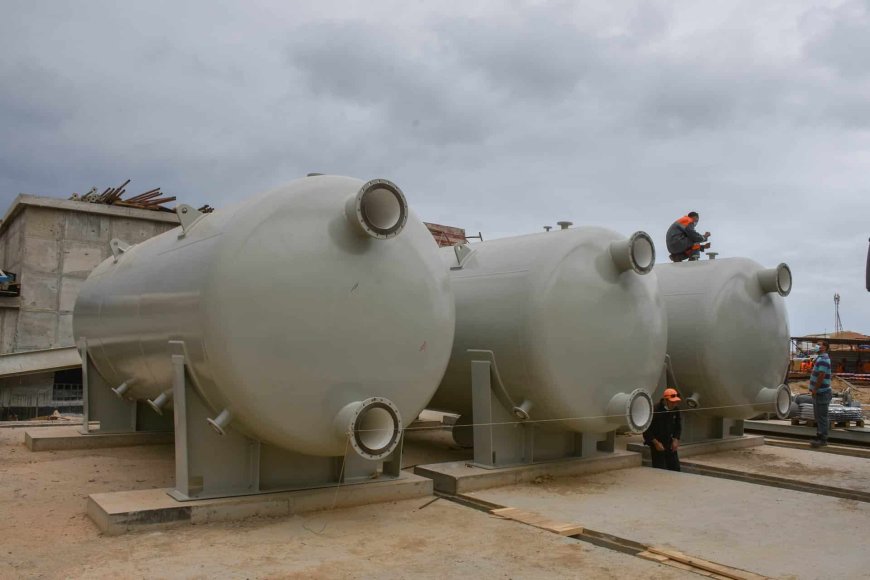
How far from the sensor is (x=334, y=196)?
5172mm

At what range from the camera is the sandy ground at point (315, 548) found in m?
4.08

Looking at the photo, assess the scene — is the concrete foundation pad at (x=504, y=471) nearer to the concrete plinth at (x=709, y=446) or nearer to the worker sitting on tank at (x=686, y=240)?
the concrete plinth at (x=709, y=446)

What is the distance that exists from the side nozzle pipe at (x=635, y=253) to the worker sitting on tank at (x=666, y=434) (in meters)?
1.58

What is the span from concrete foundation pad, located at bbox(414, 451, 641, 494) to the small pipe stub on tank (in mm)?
2475

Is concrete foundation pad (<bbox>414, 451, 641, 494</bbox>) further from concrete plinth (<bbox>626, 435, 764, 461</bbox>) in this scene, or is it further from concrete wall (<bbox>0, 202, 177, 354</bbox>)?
concrete wall (<bbox>0, 202, 177, 354</bbox>)

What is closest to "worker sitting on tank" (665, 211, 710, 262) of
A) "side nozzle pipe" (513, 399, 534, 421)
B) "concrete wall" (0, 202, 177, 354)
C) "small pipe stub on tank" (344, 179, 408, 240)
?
"side nozzle pipe" (513, 399, 534, 421)

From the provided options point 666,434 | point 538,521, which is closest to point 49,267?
point 666,434

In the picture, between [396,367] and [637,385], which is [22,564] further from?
[637,385]

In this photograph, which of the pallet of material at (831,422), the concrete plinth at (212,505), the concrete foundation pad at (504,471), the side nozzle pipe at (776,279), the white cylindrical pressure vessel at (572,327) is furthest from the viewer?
the pallet of material at (831,422)

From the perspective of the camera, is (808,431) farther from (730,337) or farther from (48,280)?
(48,280)

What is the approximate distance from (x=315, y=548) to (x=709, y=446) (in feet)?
19.8

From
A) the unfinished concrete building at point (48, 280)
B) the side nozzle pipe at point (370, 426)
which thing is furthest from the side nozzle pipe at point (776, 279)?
the unfinished concrete building at point (48, 280)

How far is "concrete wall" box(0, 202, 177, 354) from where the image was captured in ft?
50.7

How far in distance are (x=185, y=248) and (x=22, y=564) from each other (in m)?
2.42
